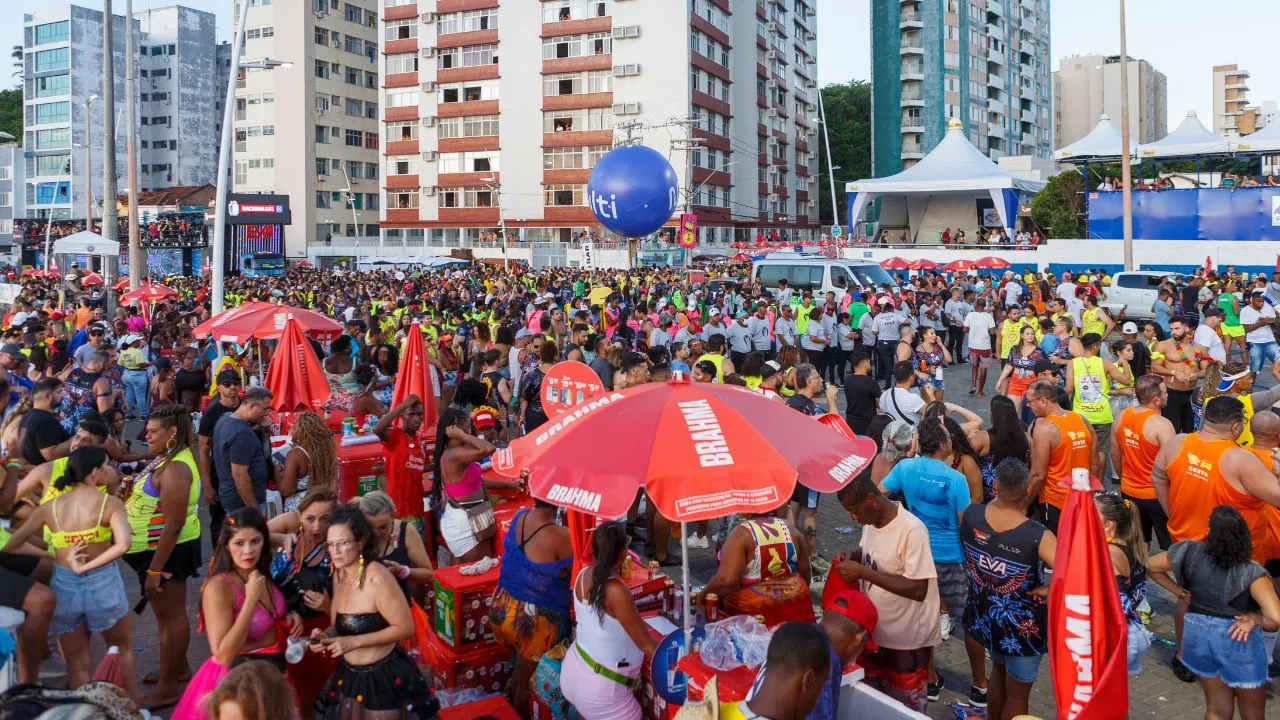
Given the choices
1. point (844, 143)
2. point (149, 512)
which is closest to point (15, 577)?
point (149, 512)

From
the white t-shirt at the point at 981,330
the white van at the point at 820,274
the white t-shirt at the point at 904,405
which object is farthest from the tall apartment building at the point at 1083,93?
the white t-shirt at the point at 904,405

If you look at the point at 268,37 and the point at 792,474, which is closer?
the point at 792,474

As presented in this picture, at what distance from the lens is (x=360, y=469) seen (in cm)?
841

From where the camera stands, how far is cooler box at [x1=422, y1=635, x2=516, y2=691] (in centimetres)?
571

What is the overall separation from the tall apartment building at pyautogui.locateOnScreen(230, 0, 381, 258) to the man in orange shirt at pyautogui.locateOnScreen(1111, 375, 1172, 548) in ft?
230

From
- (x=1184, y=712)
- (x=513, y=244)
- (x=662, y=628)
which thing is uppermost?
(x=513, y=244)

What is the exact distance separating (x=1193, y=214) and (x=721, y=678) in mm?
41034

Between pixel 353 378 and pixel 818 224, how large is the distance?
8047 cm

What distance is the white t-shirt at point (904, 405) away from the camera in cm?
871

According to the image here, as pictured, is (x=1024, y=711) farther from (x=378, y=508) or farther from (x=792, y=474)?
(x=378, y=508)

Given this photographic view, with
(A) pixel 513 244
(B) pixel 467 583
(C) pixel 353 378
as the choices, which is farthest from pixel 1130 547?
(A) pixel 513 244

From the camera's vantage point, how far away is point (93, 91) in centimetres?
9406

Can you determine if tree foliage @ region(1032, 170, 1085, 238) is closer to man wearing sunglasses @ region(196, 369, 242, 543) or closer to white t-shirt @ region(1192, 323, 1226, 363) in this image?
white t-shirt @ region(1192, 323, 1226, 363)

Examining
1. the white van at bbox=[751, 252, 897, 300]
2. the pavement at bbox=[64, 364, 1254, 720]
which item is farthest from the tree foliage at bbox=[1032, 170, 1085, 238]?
the pavement at bbox=[64, 364, 1254, 720]
